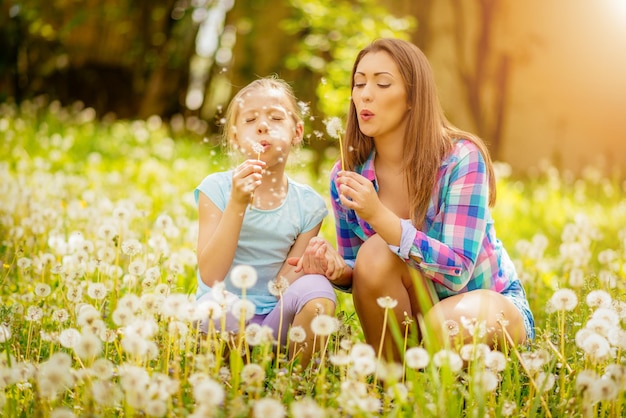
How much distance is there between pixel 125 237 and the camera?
376cm

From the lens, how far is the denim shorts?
2886 mm

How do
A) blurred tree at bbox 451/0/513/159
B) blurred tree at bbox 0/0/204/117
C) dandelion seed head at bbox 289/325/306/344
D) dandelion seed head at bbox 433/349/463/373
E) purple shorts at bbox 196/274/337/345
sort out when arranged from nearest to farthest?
dandelion seed head at bbox 433/349/463/373
dandelion seed head at bbox 289/325/306/344
purple shorts at bbox 196/274/337/345
blurred tree at bbox 451/0/513/159
blurred tree at bbox 0/0/204/117

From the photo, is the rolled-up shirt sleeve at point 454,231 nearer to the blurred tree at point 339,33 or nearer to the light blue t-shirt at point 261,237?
the light blue t-shirt at point 261,237

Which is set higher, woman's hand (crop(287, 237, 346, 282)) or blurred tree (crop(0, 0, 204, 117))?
blurred tree (crop(0, 0, 204, 117))

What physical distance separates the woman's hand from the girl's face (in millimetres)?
351

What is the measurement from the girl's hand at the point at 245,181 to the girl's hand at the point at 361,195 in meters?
0.28

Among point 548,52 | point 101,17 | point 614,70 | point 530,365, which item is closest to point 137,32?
point 101,17

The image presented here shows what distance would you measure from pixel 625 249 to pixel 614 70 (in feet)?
16.3

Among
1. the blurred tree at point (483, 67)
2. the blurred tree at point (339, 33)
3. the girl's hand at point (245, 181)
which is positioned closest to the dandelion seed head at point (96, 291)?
the girl's hand at point (245, 181)

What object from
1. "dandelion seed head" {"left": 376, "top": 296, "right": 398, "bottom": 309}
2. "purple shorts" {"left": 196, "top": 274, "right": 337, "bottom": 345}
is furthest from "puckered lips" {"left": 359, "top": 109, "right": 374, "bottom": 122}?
"dandelion seed head" {"left": 376, "top": 296, "right": 398, "bottom": 309}

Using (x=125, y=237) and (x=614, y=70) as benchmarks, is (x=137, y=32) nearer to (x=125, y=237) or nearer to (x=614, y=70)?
(x=614, y=70)

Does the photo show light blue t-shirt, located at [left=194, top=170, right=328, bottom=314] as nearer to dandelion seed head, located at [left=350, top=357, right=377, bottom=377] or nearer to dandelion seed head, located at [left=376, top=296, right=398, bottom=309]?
dandelion seed head, located at [left=376, top=296, right=398, bottom=309]

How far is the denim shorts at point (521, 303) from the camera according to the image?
2.89 meters

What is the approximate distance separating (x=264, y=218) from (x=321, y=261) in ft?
1.05
